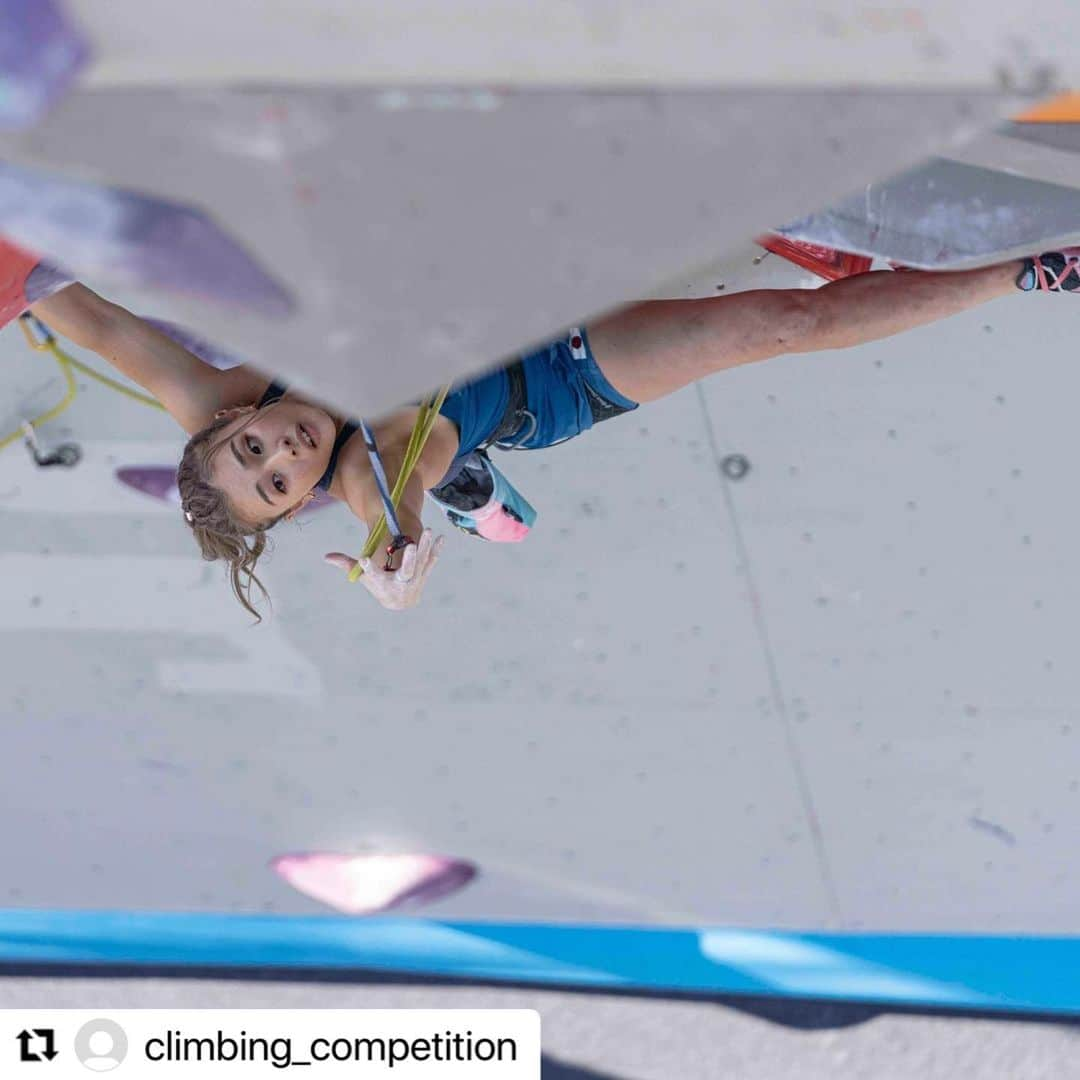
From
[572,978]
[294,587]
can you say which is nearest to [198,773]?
[294,587]

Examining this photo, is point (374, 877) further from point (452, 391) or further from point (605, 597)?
point (452, 391)

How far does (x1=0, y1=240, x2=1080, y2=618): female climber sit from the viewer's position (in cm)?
122

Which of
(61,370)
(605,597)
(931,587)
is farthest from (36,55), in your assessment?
(931,587)

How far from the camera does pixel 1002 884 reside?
1913mm

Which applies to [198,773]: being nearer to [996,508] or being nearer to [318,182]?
[996,508]

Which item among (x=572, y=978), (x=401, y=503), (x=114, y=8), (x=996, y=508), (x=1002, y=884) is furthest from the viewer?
(x=572, y=978)

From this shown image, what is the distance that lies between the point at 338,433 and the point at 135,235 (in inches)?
22.9

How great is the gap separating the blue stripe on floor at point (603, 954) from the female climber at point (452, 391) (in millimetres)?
987

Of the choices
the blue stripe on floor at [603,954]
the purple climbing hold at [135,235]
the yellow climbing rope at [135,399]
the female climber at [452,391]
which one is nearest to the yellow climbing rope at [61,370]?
the yellow climbing rope at [135,399]

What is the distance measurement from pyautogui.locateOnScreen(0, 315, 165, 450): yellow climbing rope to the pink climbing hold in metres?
0.77

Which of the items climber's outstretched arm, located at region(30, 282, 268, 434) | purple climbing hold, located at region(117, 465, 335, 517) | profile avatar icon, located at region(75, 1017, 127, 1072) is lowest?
profile avatar icon, located at region(75, 1017, 127, 1072)

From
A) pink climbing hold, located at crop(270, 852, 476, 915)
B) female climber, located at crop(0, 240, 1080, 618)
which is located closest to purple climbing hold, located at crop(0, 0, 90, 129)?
female climber, located at crop(0, 240, 1080, 618)

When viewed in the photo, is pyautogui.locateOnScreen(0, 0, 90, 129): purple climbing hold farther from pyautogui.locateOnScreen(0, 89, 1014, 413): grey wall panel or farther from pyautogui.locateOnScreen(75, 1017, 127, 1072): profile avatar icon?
pyautogui.locateOnScreen(75, 1017, 127, 1072): profile avatar icon

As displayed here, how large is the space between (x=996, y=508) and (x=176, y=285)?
115cm
